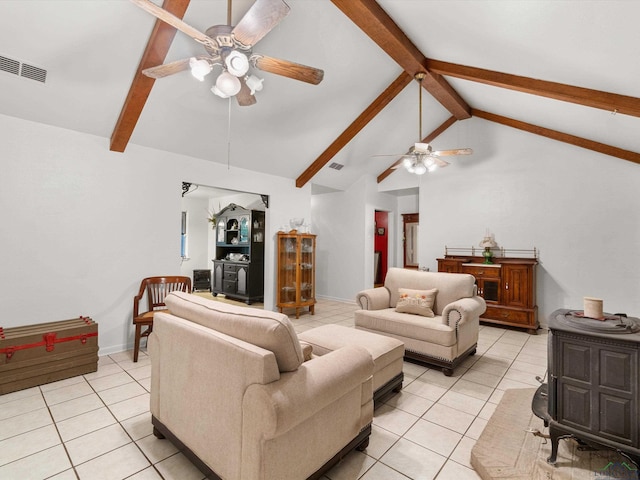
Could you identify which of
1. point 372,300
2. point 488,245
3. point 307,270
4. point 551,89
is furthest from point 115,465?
point 488,245

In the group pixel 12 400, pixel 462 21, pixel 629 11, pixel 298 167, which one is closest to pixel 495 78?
pixel 462 21

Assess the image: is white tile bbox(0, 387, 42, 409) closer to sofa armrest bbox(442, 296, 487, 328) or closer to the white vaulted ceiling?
the white vaulted ceiling

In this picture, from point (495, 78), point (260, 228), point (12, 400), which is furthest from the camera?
point (260, 228)

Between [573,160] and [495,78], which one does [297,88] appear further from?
[573,160]

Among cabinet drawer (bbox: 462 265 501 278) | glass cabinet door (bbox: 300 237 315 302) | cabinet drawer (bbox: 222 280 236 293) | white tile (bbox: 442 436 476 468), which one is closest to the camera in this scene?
white tile (bbox: 442 436 476 468)

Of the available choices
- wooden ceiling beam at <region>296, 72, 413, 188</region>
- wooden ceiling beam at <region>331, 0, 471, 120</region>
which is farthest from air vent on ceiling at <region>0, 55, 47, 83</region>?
wooden ceiling beam at <region>296, 72, 413, 188</region>

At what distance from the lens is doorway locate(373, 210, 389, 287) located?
781 centimetres

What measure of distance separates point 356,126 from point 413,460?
4572 millimetres

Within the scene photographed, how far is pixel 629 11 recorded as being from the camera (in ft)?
6.17

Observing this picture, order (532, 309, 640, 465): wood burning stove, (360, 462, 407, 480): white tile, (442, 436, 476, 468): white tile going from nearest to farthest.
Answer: (532, 309, 640, 465): wood burning stove → (360, 462, 407, 480): white tile → (442, 436, 476, 468): white tile

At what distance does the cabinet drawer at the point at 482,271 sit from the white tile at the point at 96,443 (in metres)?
4.99

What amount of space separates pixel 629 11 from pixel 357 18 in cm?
211

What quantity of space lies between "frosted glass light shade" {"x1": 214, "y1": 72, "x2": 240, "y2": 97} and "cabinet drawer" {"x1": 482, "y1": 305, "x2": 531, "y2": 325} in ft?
16.2

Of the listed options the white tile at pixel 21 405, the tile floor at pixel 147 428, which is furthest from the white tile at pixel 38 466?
the white tile at pixel 21 405
